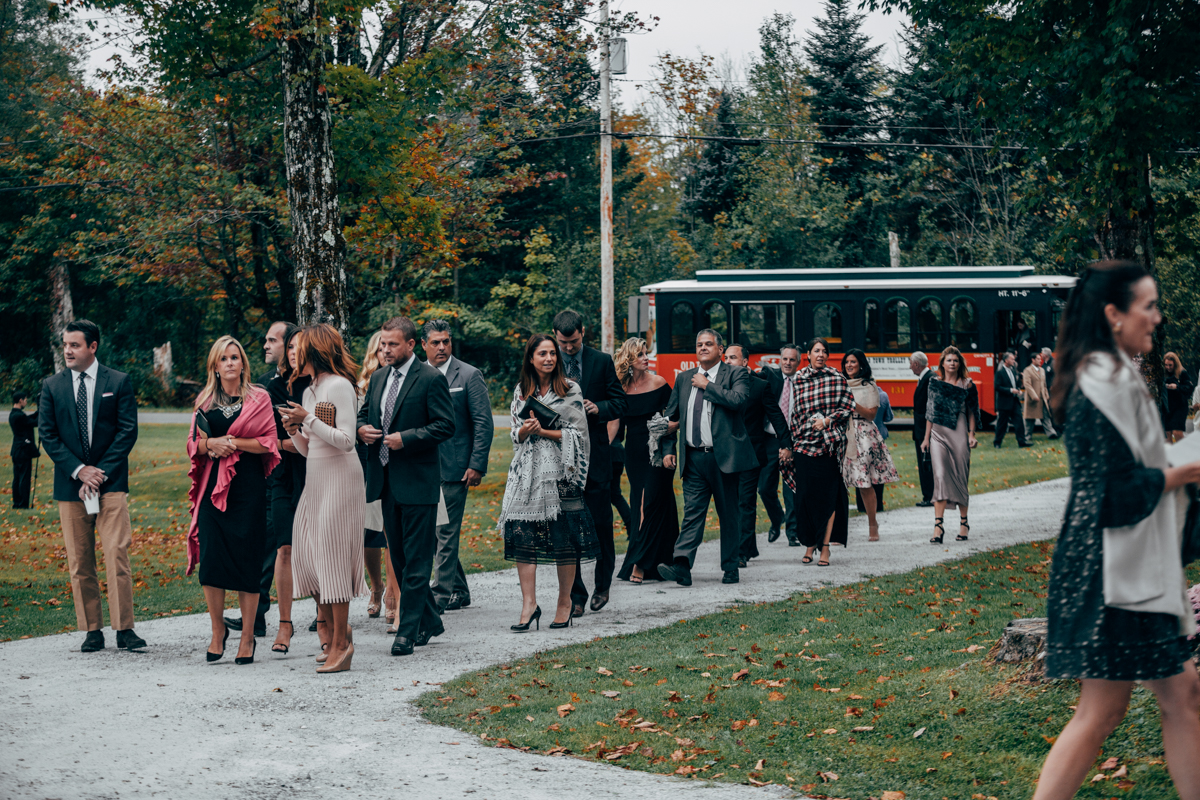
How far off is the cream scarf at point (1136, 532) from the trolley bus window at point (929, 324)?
24.1 metres

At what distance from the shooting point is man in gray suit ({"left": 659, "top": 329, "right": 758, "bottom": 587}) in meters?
10.1

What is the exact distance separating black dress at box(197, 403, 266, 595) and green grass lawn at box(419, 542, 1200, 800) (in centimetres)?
159

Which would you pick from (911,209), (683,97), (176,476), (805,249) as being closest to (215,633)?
(176,476)

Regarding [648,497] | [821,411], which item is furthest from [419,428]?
[821,411]

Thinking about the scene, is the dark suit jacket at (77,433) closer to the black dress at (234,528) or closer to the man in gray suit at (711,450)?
the black dress at (234,528)

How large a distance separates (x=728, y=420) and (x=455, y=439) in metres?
2.42

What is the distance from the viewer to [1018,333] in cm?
2664

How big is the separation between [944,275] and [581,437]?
20.5m

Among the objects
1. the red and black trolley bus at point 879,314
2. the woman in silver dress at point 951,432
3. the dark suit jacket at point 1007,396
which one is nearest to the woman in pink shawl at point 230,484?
the woman in silver dress at point 951,432

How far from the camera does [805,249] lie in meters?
39.3

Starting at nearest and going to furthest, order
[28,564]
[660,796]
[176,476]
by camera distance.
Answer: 1. [660,796]
2. [28,564]
3. [176,476]

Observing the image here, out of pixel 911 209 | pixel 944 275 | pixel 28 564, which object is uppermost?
pixel 911 209

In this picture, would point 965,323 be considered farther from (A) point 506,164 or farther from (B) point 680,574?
(B) point 680,574

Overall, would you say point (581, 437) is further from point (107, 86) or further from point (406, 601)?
point (107, 86)
